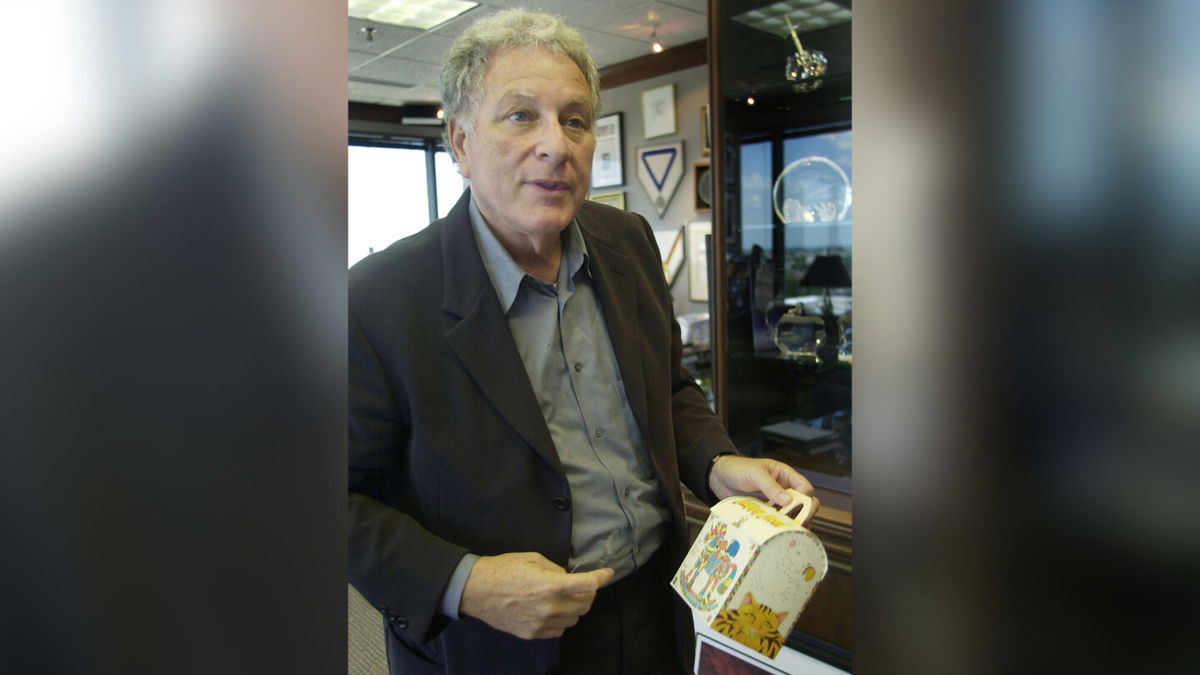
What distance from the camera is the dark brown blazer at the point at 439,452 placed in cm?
41

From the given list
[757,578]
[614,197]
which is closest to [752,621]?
[757,578]

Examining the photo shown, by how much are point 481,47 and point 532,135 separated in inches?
2.3

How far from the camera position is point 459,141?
17.0 inches

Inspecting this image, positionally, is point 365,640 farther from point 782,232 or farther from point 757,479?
point 782,232

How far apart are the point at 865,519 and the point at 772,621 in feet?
0.79

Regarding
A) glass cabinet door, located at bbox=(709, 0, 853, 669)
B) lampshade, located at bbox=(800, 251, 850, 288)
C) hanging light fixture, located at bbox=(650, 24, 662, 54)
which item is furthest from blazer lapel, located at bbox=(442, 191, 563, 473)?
hanging light fixture, located at bbox=(650, 24, 662, 54)

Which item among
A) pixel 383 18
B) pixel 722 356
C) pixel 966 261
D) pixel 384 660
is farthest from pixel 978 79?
pixel 722 356

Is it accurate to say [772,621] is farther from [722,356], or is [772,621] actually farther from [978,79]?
[722,356]

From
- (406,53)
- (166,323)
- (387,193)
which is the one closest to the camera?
(166,323)

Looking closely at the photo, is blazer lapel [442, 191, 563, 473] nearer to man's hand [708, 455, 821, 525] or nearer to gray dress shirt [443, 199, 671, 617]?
gray dress shirt [443, 199, 671, 617]

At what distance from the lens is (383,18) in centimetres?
27

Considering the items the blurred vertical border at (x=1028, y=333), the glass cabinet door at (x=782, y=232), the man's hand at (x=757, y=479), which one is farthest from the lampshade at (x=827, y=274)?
the blurred vertical border at (x=1028, y=333)

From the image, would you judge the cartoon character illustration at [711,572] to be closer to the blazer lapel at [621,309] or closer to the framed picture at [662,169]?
the blazer lapel at [621,309]

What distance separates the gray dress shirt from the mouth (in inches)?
2.5
